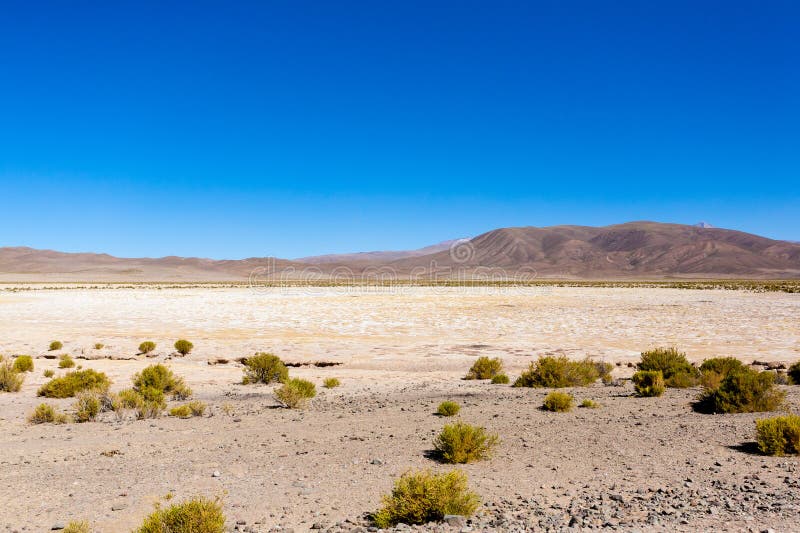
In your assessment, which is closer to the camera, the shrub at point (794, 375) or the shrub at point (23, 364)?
the shrub at point (794, 375)

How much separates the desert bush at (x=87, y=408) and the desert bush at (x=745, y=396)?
1003 centimetres

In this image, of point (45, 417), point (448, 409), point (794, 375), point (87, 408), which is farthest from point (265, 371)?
point (794, 375)

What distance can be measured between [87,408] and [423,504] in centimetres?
700

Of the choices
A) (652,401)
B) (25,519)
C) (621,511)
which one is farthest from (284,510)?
(652,401)

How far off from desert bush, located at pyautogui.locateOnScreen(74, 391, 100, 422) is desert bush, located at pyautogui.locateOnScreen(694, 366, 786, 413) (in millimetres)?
10032

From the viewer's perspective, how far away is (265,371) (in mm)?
13938

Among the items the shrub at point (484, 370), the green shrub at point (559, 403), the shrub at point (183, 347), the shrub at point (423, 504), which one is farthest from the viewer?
the shrub at point (183, 347)

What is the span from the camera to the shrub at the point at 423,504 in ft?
17.6

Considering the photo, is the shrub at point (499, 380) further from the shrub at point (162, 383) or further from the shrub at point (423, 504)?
the shrub at point (423, 504)

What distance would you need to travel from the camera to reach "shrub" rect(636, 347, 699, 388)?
12.3 meters

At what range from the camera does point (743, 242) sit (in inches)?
7869

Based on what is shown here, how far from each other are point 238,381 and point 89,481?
754cm

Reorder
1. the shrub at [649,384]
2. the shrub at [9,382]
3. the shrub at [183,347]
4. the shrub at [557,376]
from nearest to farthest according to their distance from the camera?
1. the shrub at [649,384]
2. the shrub at [9,382]
3. the shrub at [557,376]
4. the shrub at [183,347]

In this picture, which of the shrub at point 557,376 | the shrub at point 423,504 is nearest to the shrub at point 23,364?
the shrub at point 557,376
